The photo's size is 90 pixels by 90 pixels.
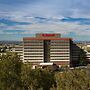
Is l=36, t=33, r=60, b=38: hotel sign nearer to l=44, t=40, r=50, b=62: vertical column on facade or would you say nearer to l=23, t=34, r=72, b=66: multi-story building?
l=23, t=34, r=72, b=66: multi-story building

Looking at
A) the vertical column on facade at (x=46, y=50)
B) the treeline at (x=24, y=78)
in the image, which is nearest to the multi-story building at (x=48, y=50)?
the vertical column on facade at (x=46, y=50)

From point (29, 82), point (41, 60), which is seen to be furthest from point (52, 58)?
point (29, 82)

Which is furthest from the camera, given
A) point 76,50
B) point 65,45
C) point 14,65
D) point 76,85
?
point 76,50

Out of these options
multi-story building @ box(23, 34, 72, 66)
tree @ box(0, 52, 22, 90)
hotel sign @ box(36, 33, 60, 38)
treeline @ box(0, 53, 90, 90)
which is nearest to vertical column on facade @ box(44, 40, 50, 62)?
multi-story building @ box(23, 34, 72, 66)

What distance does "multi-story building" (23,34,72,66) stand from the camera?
6211 inches

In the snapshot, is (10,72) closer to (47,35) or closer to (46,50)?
(46,50)

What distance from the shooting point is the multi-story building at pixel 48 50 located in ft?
518

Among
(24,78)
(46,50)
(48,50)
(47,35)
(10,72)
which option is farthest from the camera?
(47,35)

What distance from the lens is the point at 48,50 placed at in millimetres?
159125

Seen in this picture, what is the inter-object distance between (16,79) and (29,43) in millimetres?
109841

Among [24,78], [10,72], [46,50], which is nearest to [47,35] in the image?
[46,50]

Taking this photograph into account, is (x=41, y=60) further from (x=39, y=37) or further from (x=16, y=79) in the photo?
(x=16, y=79)

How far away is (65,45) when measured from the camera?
157625 millimetres

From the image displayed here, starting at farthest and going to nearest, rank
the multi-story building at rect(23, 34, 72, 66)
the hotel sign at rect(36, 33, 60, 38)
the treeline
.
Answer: the hotel sign at rect(36, 33, 60, 38) → the multi-story building at rect(23, 34, 72, 66) → the treeline
